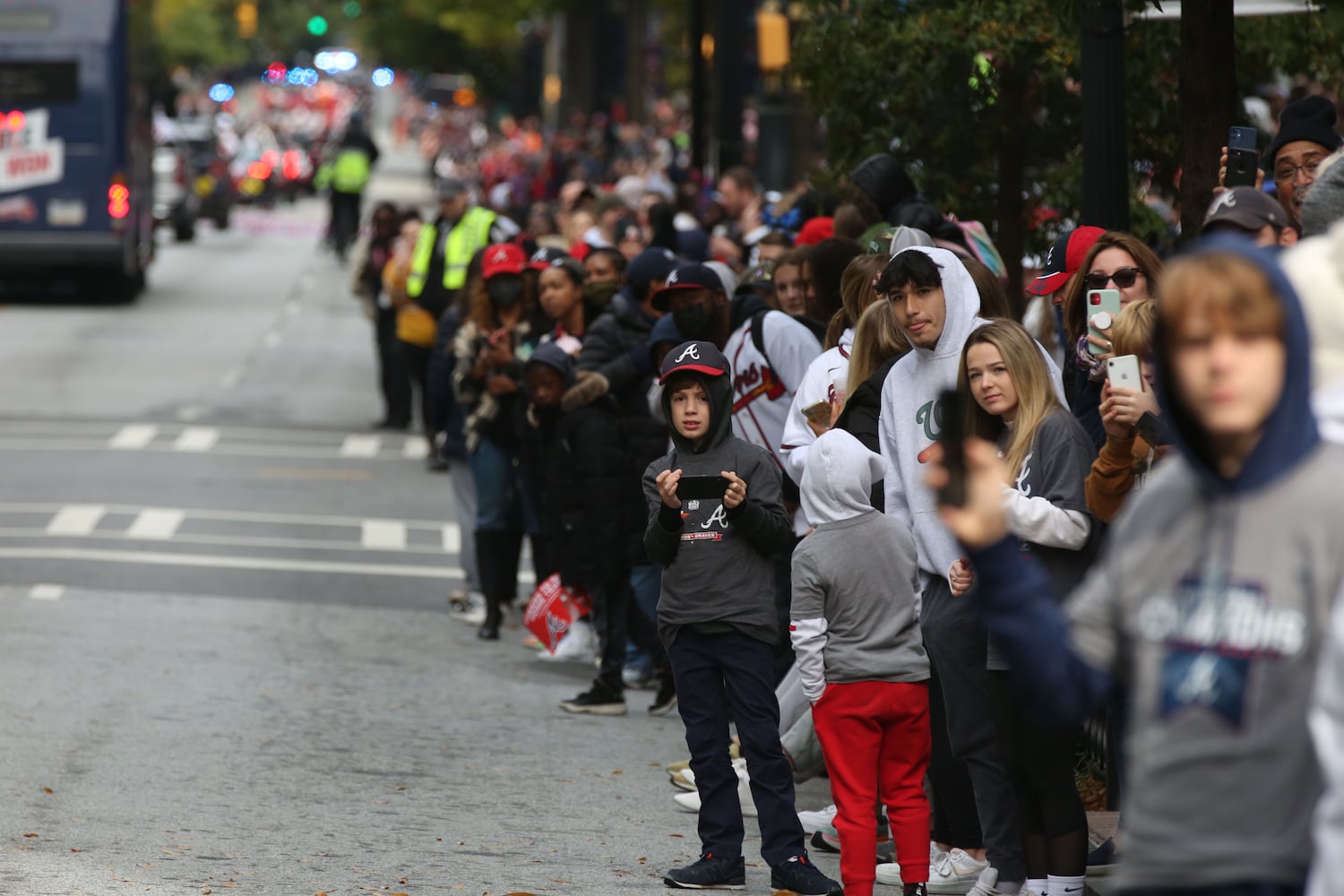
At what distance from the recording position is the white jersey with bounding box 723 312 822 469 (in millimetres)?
9297

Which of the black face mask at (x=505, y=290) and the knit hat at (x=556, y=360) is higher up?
the black face mask at (x=505, y=290)

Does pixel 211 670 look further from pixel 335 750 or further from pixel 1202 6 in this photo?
pixel 1202 6

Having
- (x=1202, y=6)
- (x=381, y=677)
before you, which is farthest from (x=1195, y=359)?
(x=381, y=677)

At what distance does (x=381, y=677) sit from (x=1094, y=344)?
5.04 meters

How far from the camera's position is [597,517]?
10.3m

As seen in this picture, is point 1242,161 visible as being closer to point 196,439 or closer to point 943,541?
point 943,541

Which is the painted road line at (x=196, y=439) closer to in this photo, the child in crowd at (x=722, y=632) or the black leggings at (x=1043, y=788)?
the child in crowd at (x=722, y=632)

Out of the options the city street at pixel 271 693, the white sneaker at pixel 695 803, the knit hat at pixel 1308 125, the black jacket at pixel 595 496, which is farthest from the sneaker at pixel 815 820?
the knit hat at pixel 1308 125

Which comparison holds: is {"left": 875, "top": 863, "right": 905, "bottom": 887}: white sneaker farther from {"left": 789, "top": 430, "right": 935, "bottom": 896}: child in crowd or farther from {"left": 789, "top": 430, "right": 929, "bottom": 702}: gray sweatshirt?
{"left": 789, "top": 430, "right": 929, "bottom": 702}: gray sweatshirt

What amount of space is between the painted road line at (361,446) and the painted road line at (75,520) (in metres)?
3.55

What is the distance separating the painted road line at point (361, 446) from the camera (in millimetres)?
19188

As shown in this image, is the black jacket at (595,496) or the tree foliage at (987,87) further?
the tree foliage at (987,87)

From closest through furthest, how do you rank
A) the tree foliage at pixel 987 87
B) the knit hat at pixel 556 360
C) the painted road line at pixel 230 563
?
the knit hat at pixel 556 360 < the tree foliage at pixel 987 87 < the painted road line at pixel 230 563

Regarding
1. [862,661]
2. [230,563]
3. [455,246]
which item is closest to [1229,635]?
[862,661]
